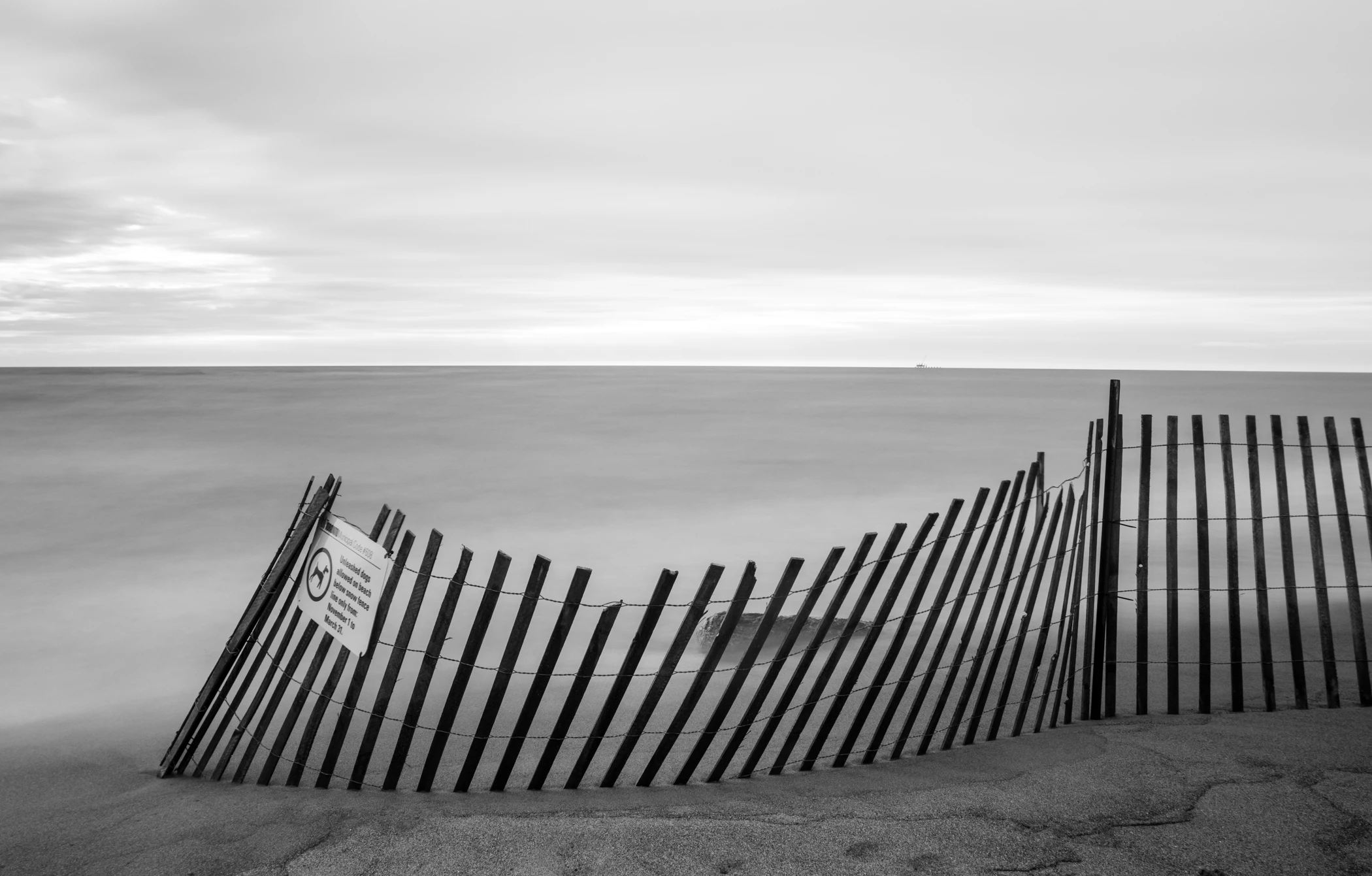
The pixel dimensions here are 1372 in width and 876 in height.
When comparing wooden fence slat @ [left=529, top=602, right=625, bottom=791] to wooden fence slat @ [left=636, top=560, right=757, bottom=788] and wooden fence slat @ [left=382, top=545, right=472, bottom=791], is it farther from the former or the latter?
wooden fence slat @ [left=382, top=545, right=472, bottom=791]

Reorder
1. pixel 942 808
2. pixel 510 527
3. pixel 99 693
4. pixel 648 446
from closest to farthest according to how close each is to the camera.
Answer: pixel 942 808, pixel 99 693, pixel 510 527, pixel 648 446

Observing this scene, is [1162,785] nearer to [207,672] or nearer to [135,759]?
[135,759]

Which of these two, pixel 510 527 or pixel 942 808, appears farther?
pixel 510 527

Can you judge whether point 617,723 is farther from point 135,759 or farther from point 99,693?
point 99,693

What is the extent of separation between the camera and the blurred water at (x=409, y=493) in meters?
11.5

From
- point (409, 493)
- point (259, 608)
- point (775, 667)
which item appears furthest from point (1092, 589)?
point (409, 493)

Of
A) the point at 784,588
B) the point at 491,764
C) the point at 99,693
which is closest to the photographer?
the point at 784,588

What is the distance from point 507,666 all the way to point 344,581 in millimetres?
1043

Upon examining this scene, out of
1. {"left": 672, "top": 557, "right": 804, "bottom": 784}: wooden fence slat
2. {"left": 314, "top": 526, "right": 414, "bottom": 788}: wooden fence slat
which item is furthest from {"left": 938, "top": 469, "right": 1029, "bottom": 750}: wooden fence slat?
{"left": 314, "top": 526, "right": 414, "bottom": 788}: wooden fence slat

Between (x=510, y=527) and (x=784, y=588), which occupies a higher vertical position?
(x=784, y=588)

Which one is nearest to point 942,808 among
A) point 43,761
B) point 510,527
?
point 43,761

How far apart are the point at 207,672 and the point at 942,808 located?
7.96 meters

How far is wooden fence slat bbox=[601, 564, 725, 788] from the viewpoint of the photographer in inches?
169

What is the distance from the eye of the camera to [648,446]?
1348 inches
